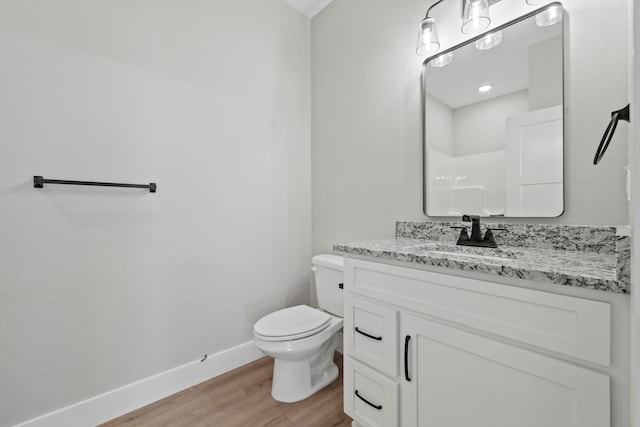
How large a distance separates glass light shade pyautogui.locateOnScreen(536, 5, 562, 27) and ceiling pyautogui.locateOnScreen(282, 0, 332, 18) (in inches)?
57.2

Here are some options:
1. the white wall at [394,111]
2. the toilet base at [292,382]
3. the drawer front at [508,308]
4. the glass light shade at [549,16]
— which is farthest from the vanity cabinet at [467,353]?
the glass light shade at [549,16]

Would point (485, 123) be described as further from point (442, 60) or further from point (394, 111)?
point (394, 111)

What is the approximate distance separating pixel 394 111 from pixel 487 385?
1401mm

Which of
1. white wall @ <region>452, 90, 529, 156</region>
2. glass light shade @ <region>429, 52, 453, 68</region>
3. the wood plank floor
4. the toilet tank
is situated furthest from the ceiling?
the wood plank floor

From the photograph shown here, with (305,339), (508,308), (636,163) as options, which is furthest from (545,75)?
(305,339)

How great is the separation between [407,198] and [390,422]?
3.52ft

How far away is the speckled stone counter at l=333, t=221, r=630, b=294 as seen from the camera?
27.1 inches

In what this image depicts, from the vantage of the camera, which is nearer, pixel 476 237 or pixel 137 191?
pixel 476 237

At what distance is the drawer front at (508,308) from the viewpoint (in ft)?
2.26

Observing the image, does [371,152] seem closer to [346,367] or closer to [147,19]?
[346,367]

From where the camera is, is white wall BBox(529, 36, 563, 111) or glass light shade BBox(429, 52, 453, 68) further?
glass light shade BBox(429, 52, 453, 68)

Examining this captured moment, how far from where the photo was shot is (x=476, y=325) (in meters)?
0.88

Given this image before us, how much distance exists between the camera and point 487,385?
0.86 metres

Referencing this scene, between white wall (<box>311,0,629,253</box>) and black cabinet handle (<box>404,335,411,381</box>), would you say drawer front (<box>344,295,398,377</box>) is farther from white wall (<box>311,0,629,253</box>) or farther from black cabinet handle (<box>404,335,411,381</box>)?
white wall (<box>311,0,629,253</box>)
